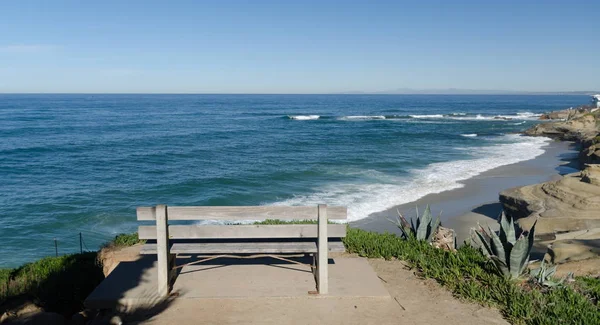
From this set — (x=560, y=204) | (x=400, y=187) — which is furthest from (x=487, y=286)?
(x=400, y=187)

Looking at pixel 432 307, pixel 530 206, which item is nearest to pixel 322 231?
pixel 432 307

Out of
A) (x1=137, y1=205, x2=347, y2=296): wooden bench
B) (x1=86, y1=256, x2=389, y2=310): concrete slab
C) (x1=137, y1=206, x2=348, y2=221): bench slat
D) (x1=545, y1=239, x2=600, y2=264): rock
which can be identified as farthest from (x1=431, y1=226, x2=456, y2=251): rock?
(x1=137, y1=206, x2=348, y2=221): bench slat

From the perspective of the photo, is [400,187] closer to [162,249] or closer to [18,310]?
[162,249]

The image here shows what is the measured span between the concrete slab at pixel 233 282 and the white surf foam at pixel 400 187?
10.4 meters

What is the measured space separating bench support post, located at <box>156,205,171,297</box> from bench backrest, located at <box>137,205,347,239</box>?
0.02 m

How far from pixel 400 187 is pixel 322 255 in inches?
659

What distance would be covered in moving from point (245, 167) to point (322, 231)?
21.8 m

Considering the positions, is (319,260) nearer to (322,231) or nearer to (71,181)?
(322,231)

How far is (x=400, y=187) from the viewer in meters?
21.8

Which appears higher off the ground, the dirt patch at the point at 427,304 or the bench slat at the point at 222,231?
the bench slat at the point at 222,231

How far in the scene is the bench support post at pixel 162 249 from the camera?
5426mm

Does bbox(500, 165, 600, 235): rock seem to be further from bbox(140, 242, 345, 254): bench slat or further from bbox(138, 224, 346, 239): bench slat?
bbox(138, 224, 346, 239): bench slat

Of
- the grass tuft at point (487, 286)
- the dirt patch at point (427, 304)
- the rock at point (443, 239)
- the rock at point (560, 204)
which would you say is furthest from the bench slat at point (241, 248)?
the rock at point (560, 204)

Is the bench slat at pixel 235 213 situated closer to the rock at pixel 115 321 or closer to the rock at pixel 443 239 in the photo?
the rock at pixel 115 321
